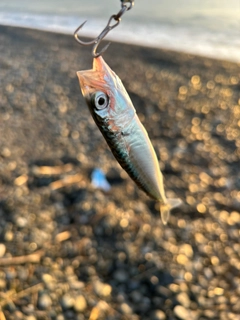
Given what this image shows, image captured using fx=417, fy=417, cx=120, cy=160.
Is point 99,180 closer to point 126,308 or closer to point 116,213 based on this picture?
point 116,213

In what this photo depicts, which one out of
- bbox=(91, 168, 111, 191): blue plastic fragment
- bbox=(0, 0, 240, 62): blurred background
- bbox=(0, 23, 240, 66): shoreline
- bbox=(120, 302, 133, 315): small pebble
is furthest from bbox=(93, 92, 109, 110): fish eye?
bbox=(0, 0, 240, 62): blurred background

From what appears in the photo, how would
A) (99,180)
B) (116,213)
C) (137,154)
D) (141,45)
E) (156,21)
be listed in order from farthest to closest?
(156,21)
(141,45)
(99,180)
(116,213)
(137,154)

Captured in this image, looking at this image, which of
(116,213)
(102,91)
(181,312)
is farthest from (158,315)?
(102,91)

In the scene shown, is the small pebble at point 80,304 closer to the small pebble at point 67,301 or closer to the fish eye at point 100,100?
the small pebble at point 67,301

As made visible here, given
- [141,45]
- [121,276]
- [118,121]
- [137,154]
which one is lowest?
[141,45]

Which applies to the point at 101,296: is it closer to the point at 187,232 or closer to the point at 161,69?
the point at 187,232

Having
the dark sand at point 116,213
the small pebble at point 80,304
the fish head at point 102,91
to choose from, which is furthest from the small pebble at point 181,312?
the fish head at point 102,91
